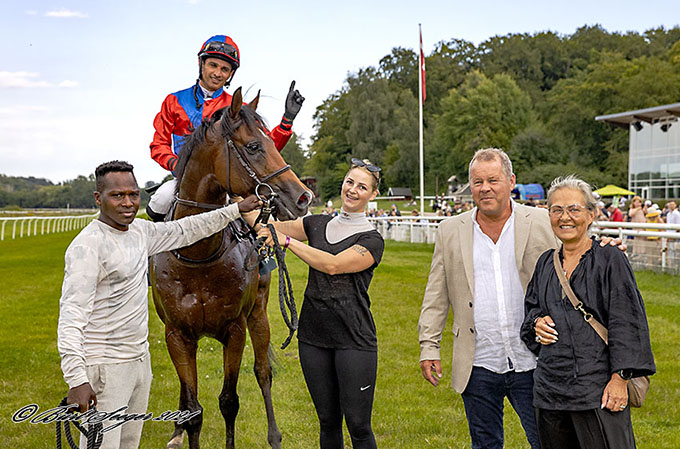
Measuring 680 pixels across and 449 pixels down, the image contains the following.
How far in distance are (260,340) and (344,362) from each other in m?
1.67

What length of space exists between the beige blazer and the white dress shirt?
37 millimetres

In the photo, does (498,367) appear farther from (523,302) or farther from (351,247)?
(351,247)

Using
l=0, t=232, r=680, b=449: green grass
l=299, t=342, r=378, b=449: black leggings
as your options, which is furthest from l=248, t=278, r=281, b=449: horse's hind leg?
l=299, t=342, r=378, b=449: black leggings

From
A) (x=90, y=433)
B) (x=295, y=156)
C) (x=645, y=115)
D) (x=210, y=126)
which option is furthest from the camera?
(x=295, y=156)

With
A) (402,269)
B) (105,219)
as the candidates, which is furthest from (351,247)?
(402,269)

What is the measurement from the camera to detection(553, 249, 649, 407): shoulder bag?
238 cm

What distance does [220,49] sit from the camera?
3.95m

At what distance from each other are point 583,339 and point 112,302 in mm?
2025

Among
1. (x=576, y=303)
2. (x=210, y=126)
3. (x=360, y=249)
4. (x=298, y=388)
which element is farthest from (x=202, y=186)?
(x=298, y=388)

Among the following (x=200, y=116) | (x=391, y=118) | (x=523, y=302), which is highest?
(x=391, y=118)

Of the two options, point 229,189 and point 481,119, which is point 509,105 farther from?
point 229,189

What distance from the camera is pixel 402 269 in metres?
14.3

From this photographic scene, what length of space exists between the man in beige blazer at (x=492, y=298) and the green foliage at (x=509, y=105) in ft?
144

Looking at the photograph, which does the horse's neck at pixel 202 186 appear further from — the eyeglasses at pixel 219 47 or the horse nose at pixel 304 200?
the eyeglasses at pixel 219 47
